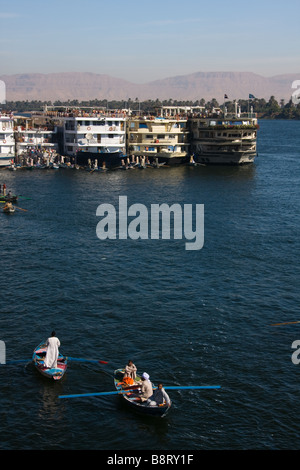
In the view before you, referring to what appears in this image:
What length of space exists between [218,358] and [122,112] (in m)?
105

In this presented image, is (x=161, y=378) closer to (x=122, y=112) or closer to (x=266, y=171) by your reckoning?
(x=266, y=171)

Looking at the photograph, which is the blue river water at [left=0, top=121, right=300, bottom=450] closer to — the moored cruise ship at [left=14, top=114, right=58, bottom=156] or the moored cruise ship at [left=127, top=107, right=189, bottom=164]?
the moored cruise ship at [left=14, top=114, right=58, bottom=156]

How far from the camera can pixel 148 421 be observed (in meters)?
30.0

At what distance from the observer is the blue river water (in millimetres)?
29312

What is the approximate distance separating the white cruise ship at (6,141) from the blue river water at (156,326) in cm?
4342

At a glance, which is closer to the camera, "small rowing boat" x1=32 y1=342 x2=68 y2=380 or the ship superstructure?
"small rowing boat" x1=32 y1=342 x2=68 y2=380

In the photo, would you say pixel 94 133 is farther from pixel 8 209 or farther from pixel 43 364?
pixel 43 364

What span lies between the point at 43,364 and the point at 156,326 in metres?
9.71

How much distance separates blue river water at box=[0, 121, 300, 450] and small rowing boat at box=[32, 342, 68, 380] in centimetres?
54

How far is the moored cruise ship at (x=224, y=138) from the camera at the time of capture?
12550 centimetres

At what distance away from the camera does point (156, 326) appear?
40.8 m

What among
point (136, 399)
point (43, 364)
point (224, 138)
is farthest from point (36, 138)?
point (136, 399)

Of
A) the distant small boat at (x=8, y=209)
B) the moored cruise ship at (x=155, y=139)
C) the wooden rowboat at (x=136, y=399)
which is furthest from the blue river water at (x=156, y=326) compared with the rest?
the moored cruise ship at (x=155, y=139)

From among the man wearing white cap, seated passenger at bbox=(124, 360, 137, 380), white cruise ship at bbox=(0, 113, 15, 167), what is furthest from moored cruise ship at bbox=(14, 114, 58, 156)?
the man wearing white cap
